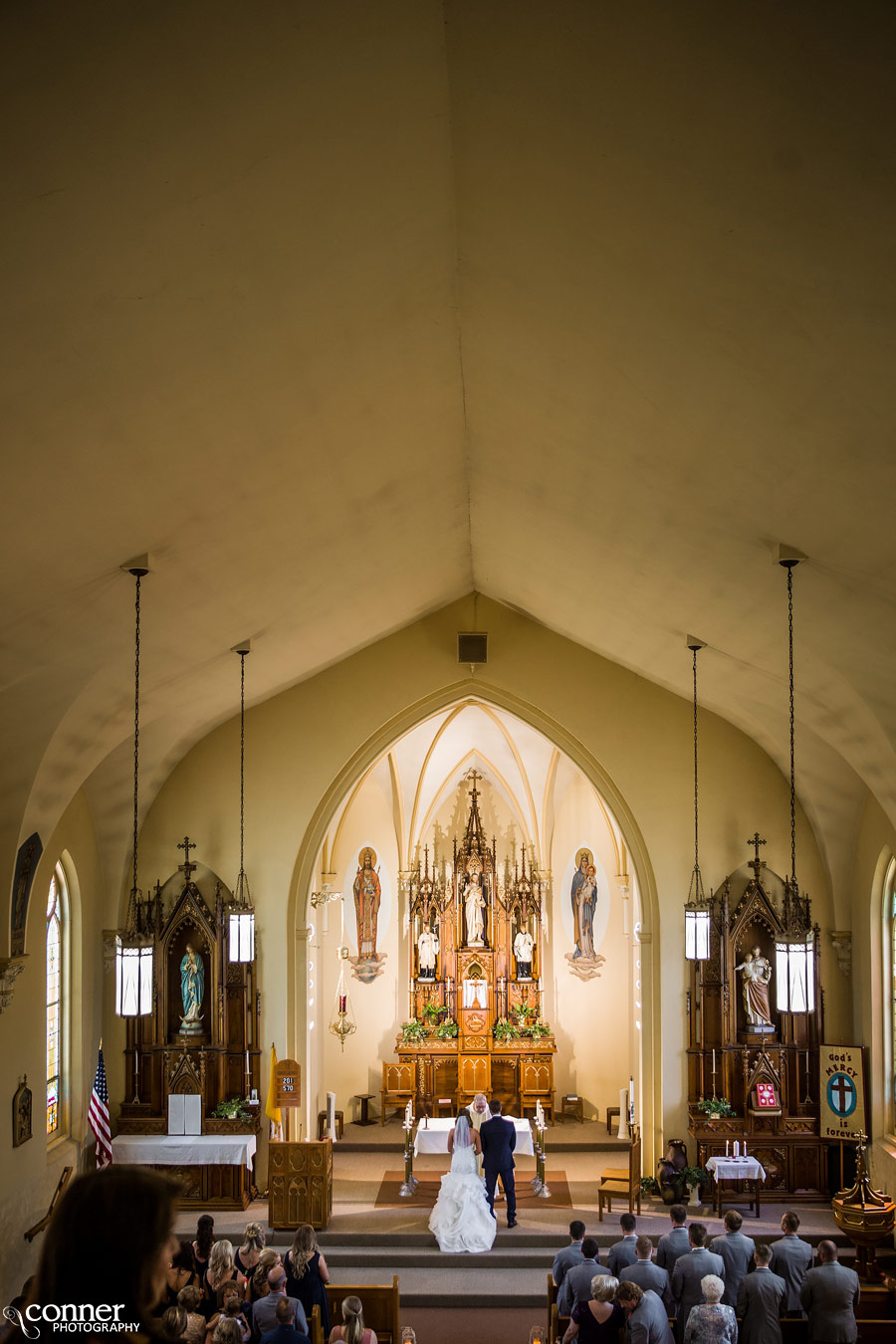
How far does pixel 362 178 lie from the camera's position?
493 centimetres

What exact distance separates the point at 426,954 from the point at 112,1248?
18.4 meters

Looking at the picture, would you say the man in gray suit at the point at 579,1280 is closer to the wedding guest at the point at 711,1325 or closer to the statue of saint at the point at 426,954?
the wedding guest at the point at 711,1325

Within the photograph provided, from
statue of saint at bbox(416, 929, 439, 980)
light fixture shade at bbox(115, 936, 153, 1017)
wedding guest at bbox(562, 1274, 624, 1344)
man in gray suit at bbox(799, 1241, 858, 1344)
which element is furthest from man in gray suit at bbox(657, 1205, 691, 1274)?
statue of saint at bbox(416, 929, 439, 980)

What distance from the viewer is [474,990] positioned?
779 inches

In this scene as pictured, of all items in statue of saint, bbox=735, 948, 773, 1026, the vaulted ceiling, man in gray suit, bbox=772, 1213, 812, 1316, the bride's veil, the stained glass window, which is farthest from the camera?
statue of saint, bbox=735, 948, 773, 1026

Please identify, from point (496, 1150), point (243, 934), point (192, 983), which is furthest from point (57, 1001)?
point (496, 1150)

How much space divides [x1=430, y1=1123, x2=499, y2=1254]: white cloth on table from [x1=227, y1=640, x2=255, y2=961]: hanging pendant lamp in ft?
10.9

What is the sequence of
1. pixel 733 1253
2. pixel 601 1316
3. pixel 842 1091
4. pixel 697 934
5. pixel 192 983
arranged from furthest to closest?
pixel 192 983 < pixel 842 1091 < pixel 697 934 < pixel 733 1253 < pixel 601 1316

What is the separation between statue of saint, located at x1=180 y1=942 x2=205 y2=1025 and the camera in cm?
1480

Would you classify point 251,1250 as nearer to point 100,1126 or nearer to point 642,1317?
point 642,1317

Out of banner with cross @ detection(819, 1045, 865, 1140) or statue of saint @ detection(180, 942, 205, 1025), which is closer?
banner with cross @ detection(819, 1045, 865, 1140)

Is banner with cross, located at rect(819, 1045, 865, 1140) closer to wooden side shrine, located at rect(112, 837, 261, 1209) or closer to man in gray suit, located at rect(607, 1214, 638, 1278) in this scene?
man in gray suit, located at rect(607, 1214, 638, 1278)

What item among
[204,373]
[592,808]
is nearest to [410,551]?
[204,373]

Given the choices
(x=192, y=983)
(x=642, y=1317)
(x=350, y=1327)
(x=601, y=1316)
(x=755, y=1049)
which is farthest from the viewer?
(x=192, y=983)
